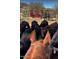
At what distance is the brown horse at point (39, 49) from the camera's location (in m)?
1.68

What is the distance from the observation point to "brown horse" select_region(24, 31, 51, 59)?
1682 millimetres

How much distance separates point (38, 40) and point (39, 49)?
80 millimetres

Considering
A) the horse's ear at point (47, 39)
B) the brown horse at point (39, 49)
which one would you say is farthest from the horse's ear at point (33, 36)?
the horse's ear at point (47, 39)

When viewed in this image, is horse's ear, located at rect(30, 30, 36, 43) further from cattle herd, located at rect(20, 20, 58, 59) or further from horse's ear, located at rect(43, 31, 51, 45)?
horse's ear, located at rect(43, 31, 51, 45)

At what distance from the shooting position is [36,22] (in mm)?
1716

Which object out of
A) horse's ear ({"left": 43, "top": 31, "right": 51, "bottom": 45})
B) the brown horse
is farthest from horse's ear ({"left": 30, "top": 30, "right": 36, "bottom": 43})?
horse's ear ({"left": 43, "top": 31, "right": 51, "bottom": 45})

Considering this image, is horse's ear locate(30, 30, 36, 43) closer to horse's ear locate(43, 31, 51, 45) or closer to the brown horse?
the brown horse

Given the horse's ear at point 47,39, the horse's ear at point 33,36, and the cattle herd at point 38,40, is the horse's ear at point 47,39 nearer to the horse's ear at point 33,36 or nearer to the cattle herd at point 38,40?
the cattle herd at point 38,40

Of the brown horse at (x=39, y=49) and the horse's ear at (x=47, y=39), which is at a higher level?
the horse's ear at (x=47, y=39)

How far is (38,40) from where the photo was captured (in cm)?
172

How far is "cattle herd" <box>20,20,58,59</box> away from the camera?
1662 millimetres

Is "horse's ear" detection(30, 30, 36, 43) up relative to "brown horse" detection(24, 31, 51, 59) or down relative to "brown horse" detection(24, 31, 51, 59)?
up
